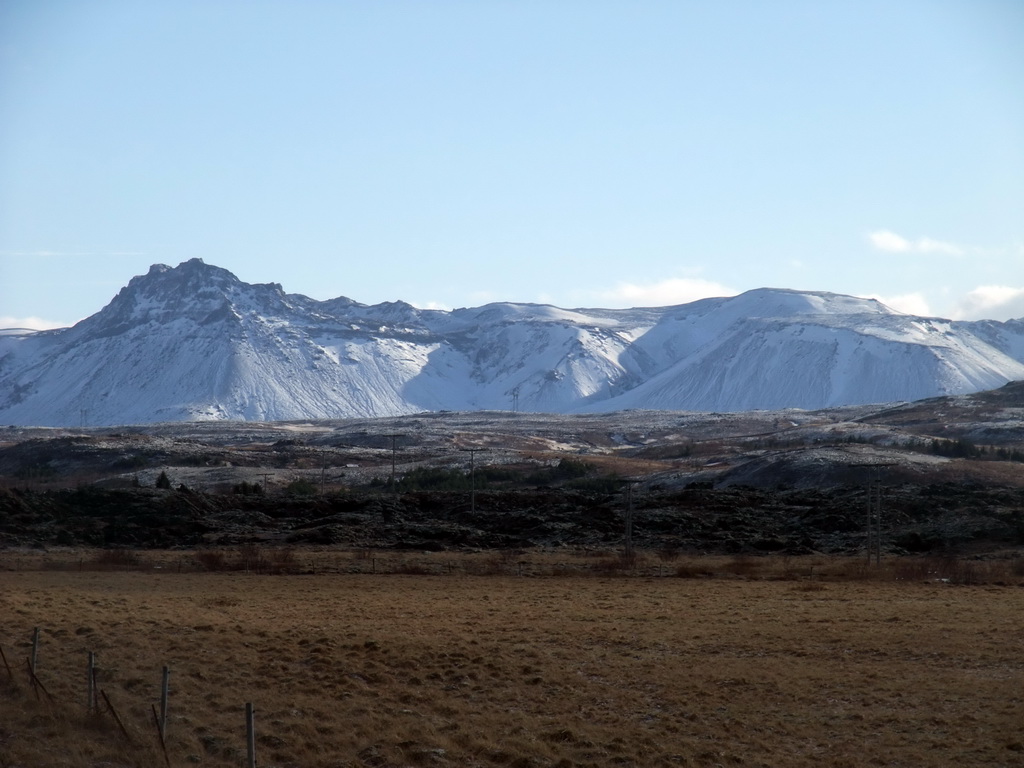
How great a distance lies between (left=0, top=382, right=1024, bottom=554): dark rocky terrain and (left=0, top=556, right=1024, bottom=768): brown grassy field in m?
22.0

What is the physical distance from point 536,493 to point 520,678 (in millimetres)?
50671

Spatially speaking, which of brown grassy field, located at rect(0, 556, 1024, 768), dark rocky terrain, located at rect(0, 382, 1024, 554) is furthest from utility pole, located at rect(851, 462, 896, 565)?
brown grassy field, located at rect(0, 556, 1024, 768)

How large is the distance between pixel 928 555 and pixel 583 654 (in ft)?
106

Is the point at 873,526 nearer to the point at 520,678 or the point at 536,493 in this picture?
the point at 536,493

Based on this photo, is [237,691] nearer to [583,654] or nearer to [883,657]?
[583,654]

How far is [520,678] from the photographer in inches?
907

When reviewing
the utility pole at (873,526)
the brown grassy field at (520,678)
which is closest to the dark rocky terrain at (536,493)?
the utility pole at (873,526)

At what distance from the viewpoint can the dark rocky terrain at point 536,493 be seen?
2331 inches

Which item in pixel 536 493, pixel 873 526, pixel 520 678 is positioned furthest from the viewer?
pixel 536 493

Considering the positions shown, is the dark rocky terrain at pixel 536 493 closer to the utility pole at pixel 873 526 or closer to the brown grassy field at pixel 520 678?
the utility pole at pixel 873 526

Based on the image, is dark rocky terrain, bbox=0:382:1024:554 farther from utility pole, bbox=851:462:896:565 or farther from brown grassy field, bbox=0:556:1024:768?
brown grassy field, bbox=0:556:1024:768

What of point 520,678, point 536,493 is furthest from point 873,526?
point 520,678

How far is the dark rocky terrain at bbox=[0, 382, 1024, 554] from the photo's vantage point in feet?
194

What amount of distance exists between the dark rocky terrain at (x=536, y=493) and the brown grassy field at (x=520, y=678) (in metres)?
22.0
